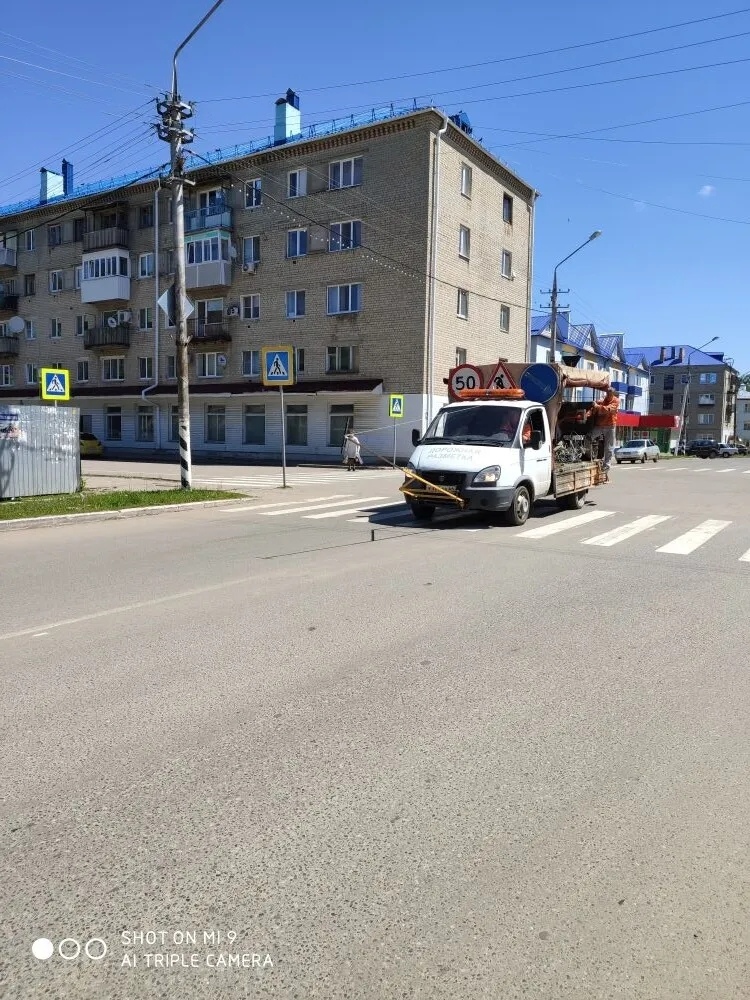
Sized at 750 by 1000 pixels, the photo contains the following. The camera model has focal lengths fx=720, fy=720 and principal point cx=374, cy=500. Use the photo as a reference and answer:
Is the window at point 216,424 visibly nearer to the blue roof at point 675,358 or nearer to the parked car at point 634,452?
the parked car at point 634,452

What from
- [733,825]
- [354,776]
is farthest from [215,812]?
[733,825]

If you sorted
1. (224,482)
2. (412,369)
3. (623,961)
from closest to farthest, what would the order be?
(623,961), (224,482), (412,369)

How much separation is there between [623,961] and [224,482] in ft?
66.9

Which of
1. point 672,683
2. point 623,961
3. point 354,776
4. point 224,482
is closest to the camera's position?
point 623,961

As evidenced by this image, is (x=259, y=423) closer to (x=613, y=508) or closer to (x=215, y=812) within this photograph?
(x=613, y=508)

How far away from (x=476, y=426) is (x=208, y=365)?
1217 inches

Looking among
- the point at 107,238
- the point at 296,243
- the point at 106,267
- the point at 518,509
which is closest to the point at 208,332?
the point at 296,243

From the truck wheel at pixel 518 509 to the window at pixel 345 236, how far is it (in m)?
25.7

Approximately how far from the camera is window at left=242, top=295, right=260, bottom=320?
38.4 meters

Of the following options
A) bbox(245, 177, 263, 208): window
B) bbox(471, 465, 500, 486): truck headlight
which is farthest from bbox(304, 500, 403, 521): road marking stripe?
bbox(245, 177, 263, 208): window

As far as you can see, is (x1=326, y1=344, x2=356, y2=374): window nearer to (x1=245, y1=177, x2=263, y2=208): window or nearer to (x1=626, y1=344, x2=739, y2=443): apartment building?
(x1=245, y1=177, x2=263, y2=208): window

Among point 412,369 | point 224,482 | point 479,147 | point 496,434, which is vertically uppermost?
point 479,147

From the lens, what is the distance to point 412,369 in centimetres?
3325

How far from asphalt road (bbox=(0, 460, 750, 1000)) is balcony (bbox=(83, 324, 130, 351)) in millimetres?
39316
